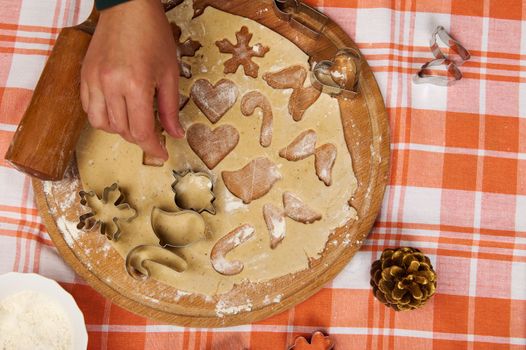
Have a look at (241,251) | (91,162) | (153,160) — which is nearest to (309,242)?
(241,251)

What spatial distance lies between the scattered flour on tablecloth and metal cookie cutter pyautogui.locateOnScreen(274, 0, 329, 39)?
2.15 feet

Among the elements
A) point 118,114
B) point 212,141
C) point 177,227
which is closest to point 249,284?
point 177,227

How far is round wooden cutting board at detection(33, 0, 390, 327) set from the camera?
92 centimetres

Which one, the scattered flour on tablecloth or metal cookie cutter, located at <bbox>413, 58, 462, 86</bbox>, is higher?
metal cookie cutter, located at <bbox>413, 58, 462, 86</bbox>

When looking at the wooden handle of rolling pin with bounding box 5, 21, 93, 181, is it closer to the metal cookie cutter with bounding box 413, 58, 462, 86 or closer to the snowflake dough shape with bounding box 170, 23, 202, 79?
the snowflake dough shape with bounding box 170, 23, 202, 79

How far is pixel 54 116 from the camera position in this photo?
859 mm

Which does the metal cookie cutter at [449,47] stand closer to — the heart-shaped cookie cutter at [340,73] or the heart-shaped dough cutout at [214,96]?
the heart-shaped cookie cutter at [340,73]

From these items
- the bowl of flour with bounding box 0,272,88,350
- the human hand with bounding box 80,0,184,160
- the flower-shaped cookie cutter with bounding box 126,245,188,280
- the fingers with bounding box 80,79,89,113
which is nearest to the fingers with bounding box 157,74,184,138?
the human hand with bounding box 80,0,184,160

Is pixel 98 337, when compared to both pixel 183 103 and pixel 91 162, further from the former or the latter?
pixel 183 103

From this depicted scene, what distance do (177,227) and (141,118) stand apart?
219 millimetres

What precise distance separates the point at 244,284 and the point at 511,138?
0.57 m

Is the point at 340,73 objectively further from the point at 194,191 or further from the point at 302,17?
the point at 194,191

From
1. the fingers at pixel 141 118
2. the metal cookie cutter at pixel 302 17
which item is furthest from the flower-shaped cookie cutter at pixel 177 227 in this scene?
the metal cookie cutter at pixel 302 17

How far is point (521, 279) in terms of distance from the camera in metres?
0.94
